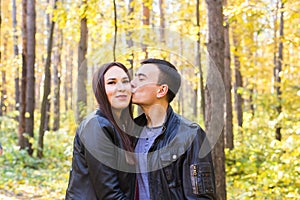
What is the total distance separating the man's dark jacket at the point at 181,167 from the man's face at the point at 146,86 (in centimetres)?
27

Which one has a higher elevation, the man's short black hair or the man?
the man's short black hair

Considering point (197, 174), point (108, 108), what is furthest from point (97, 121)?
point (197, 174)

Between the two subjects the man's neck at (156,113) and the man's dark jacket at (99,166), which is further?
the man's neck at (156,113)

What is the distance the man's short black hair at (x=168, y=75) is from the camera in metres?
2.49

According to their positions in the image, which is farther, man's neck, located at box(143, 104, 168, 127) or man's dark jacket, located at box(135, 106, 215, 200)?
man's neck, located at box(143, 104, 168, 127)

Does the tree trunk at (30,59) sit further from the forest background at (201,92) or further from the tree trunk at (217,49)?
the tree trunk at (217,49)

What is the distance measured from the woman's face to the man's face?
0.16ft

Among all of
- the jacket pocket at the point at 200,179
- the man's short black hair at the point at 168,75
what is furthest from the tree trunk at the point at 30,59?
the jacket pocket at the point at 200,179

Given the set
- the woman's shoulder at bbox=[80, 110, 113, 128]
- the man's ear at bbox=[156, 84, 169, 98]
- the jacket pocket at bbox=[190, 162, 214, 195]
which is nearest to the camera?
the jacket pocket at bbox=[190, 162, 214, 195]

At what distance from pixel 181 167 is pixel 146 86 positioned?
527 millimetres

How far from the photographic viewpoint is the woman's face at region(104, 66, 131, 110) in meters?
2.48

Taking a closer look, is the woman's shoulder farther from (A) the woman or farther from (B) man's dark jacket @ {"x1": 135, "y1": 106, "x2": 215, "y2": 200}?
(B) man's dark jacket @ {"x1": 135, "y1": 106, "x2": 215, "y2": 200}

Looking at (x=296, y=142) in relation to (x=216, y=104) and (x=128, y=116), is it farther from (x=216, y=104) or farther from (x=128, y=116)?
(x=128, y=116)

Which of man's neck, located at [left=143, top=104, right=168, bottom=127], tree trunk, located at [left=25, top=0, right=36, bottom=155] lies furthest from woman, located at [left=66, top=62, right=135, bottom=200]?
tree trunk, located at [left=25, top=0, right=36, bottom=155]
